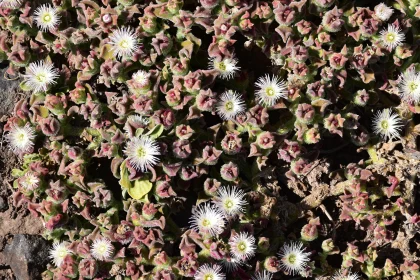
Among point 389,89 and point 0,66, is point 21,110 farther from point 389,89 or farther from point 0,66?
point 389,89

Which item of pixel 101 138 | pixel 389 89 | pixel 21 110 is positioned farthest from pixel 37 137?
pixel 389 89

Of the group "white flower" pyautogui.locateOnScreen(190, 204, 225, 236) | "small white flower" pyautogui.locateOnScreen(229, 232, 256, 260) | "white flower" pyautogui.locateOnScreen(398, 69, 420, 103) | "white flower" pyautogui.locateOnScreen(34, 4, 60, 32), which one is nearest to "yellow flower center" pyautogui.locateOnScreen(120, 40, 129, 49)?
"white flower" pyautogui.locateOnScreen(34, 4, 60, 32)

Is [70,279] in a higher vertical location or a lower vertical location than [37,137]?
lower

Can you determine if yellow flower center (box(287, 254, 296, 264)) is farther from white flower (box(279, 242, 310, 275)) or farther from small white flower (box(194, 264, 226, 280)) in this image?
small white flower (box(194, 264, 226, 280))

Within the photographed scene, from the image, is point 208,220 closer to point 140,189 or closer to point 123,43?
point 140,189

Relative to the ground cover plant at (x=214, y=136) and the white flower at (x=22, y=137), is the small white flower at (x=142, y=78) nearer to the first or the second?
the ground cover plant at (x=214, y=136)

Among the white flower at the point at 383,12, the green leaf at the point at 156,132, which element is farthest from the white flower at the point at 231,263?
the white flower at the point at 383,12
